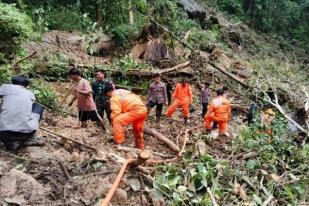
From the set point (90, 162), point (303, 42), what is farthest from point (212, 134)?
point (303, 42)

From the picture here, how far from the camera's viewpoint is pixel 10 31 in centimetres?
760

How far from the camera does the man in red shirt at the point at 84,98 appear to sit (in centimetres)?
884

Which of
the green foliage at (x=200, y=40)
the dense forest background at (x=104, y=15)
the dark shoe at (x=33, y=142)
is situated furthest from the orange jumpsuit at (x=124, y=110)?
the green foliage at (x=200, y=40)

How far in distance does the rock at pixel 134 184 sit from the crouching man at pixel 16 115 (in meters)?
1.60

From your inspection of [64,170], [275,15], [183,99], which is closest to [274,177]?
[64,170]

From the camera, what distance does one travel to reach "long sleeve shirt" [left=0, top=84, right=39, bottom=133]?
6508mm

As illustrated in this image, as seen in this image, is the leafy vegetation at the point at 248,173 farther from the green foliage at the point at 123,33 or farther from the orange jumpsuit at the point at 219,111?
the green foliage at the point at 123,33

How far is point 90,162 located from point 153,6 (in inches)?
466

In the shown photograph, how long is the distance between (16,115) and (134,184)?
1884mm

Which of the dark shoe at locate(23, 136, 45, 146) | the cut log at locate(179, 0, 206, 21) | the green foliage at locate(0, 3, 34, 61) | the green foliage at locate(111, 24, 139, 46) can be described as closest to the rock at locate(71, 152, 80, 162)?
the dark shoe at locate(23, 136, 45, 146)

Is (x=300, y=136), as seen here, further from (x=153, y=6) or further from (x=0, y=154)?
(x=153, y=6)

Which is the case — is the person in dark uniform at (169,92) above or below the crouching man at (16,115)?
below

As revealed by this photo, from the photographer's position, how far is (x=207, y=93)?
42.5 feet

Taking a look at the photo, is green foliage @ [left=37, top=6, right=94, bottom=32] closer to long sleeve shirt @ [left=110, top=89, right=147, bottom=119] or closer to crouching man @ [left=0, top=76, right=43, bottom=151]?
long sleeve shirt @ [left=110, top=89, right=147, bottom=119]
